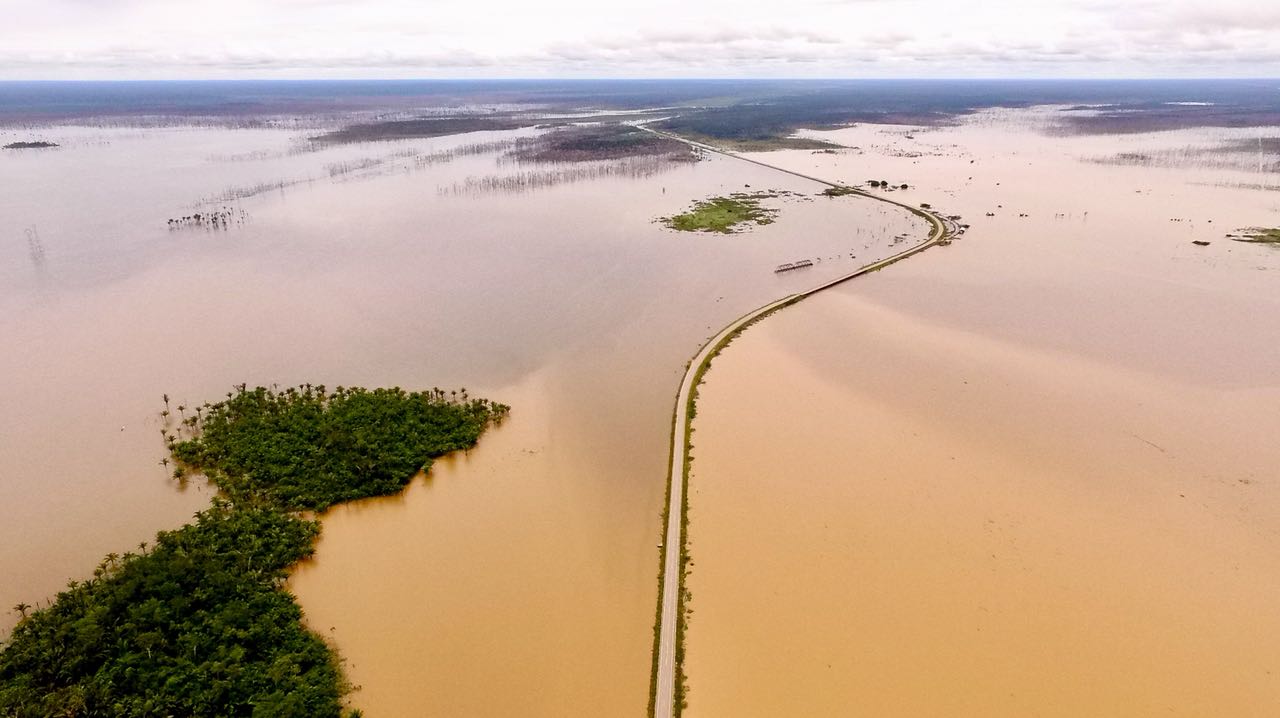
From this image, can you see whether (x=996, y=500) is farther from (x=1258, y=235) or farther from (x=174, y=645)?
(x=1258, y=235)

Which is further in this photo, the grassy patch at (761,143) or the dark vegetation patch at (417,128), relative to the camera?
the dark vegetation patch at (417,128)

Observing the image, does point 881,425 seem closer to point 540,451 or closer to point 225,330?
point 540,451

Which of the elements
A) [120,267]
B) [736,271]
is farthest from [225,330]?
[736,271]

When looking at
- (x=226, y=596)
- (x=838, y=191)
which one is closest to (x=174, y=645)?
(x=226, y=596)

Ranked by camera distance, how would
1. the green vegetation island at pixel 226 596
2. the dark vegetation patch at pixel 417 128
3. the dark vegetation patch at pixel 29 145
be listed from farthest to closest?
the dark vegetation patch at pixel 417 128 < the dark vegetation patch at pixel 29 145 < the green vegetation island at pixel 226 596

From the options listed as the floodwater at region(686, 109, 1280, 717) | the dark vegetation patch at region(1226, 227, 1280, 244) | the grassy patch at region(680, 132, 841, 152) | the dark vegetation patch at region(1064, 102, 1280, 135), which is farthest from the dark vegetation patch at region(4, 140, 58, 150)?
the dark vegetation patch at region(1064, 102, 1280, 135)

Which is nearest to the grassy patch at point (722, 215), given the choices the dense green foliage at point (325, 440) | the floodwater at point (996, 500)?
the floodwater at point (996, 500)

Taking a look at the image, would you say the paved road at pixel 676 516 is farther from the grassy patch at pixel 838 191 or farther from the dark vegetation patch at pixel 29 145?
the dark vegetation patch at pixel 29 145
